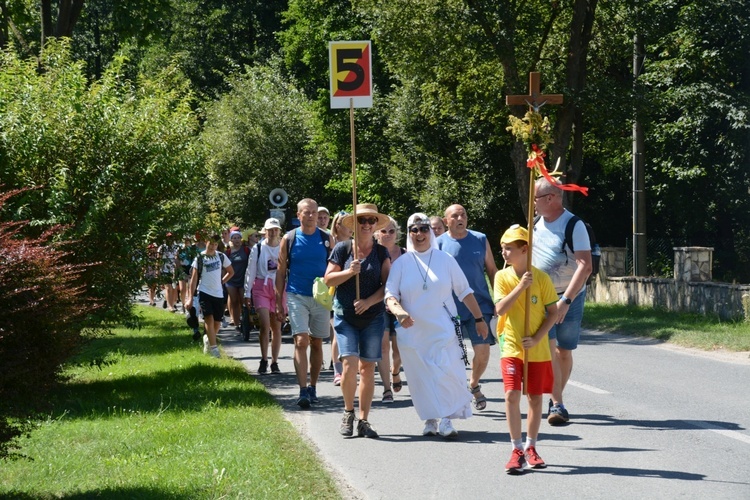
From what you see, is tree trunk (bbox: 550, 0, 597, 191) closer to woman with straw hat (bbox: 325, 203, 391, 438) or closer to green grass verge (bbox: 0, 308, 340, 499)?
green grass verge (bbox: 0, 308, 340, 499)

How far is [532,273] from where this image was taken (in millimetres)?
7848

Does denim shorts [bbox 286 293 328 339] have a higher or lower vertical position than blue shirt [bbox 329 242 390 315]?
lower

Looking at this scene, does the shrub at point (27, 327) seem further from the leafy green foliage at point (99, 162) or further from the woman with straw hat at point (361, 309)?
the leafy green foliage at point (99, 162)

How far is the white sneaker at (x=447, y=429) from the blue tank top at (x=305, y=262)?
98.8 inches

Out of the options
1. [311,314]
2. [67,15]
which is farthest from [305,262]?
[67,15]

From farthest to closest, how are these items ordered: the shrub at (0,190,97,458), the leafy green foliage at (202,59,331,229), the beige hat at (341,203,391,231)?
1. the leafy green foliage at (202,59,331,229)
2. the beige hat at (341,203,391,231)
3. the shrub at (0,190,97,458)

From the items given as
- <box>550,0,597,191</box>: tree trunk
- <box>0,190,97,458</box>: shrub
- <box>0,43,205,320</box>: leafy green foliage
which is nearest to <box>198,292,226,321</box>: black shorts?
<box>0,43,205,320</box>: leafy green foliage

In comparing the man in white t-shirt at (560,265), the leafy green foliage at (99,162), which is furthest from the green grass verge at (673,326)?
the leafy green foliage at (99,162)

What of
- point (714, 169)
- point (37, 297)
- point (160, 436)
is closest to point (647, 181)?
point (714, 169)

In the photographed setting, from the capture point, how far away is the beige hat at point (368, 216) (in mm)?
9508

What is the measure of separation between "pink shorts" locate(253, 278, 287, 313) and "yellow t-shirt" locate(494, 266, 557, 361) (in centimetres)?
652

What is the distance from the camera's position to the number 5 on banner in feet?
33.8

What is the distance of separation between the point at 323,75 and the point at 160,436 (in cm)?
3869

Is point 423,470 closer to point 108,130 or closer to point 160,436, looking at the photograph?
point 160,436
